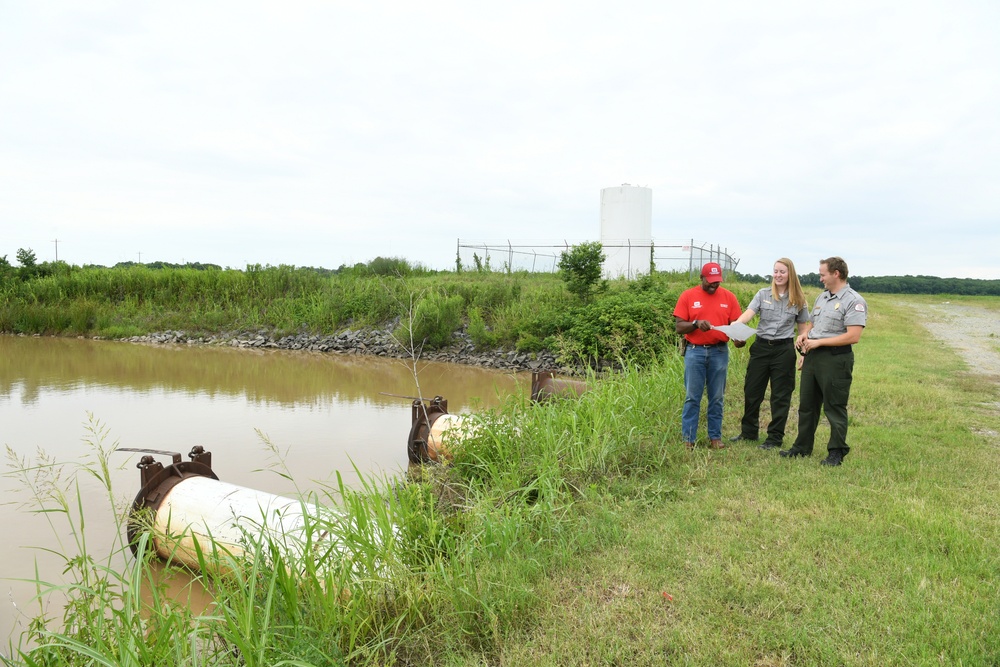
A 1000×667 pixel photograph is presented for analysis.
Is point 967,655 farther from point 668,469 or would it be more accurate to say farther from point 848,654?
point 668,469

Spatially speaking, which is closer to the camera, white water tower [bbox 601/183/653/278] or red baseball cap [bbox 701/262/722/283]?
red baseball cap [bbox 701/262/722/283]

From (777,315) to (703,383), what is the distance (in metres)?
1.03

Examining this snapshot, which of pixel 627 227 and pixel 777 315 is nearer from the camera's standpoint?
pixel 777 315

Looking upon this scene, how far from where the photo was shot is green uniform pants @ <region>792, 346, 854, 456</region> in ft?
20.2

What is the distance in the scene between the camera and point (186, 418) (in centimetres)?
1093

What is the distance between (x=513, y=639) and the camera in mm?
3363

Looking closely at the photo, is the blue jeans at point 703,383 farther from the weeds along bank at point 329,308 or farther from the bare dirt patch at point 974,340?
the weeds along bank at point 329,308

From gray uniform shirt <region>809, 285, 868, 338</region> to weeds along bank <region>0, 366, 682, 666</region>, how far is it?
200cm

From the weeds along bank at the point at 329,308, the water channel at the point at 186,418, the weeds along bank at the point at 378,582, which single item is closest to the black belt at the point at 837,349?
the weeds along bank at the point at 378,582

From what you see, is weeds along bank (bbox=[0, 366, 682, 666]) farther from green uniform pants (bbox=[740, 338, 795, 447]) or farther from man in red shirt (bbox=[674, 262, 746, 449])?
green uniform pants (bbox=[740, 338, 795, 447])

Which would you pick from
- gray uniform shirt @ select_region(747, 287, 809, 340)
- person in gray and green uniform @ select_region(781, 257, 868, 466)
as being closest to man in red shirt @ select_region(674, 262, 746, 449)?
gray uniform shirt @ select_region(747, 287, 809, 340)

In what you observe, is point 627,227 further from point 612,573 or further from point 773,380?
point 612,573

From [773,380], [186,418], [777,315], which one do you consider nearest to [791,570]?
[773,380]

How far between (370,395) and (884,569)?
1115cm
